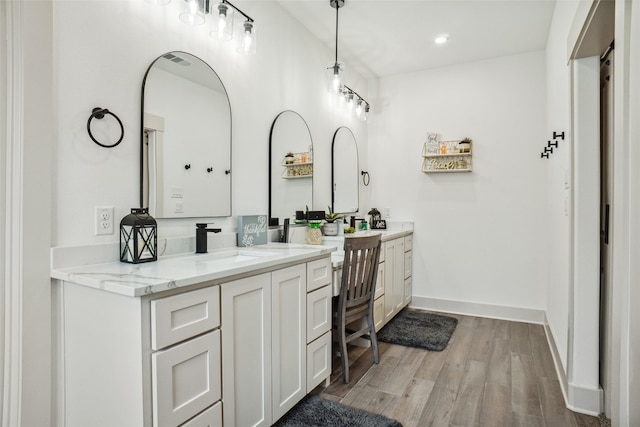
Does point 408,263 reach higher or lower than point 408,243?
lower

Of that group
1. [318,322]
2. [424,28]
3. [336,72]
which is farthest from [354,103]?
[318,322]

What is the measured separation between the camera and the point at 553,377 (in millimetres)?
2408

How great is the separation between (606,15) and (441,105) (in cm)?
238

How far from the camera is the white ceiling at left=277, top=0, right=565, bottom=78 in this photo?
274 cm

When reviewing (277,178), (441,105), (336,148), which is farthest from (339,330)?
Answer: (441,105)

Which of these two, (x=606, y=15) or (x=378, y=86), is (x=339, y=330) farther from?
(x=378, y=86)

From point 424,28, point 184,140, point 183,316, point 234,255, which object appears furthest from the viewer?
point 424,28

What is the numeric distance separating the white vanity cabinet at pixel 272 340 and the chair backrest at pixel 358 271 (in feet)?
0.62

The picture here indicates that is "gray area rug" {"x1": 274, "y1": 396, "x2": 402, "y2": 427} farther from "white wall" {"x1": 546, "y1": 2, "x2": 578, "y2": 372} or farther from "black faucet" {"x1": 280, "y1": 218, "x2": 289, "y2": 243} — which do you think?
"white wall" {"x1": 546, "y1": 2, "x2": 578, "y2": 372}

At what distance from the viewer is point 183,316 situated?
4.14 ft

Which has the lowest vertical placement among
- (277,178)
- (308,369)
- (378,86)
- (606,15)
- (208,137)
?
(308,369)

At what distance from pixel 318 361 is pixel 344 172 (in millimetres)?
2062

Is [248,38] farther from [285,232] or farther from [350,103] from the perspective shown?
[350,103]

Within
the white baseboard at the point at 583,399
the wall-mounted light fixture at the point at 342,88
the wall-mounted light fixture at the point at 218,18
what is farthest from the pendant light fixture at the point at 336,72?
the white baseboard at the point at 583,399
